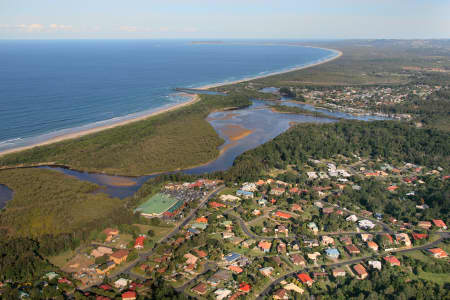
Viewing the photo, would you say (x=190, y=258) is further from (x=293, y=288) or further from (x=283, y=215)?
(x=283, y=215)

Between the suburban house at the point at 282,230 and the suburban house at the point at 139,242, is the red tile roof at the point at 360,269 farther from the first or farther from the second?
the suburban house at the point at 139,242

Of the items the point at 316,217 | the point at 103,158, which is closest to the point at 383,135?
the point at 316,217

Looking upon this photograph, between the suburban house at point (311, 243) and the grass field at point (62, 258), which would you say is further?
the suburban house at point (311, 243)

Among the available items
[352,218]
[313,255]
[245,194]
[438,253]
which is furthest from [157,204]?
[438,253]

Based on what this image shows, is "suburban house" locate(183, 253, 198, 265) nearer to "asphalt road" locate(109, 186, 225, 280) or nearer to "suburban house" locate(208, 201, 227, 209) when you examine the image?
"asphalt road" locate(109, 186, 225, 280)

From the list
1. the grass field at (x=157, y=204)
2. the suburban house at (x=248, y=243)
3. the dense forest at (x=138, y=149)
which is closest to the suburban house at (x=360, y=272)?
the suburban house at (x=248, y=243)

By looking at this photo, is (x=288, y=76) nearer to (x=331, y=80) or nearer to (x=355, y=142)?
(x=331, y=80)
